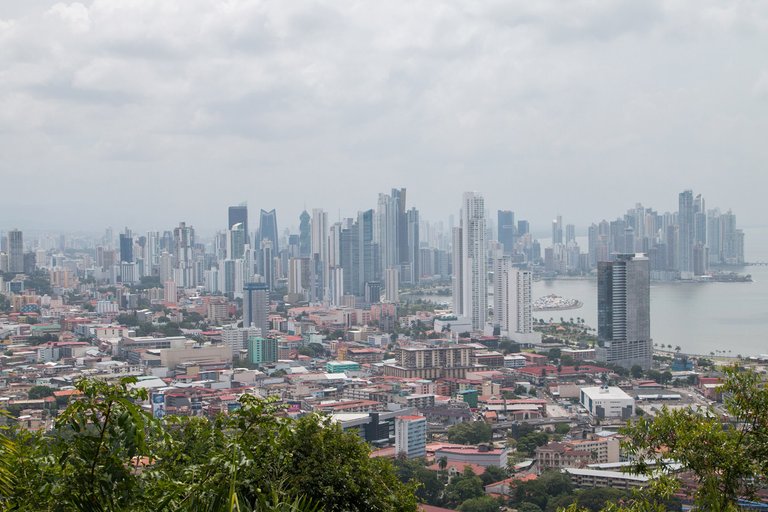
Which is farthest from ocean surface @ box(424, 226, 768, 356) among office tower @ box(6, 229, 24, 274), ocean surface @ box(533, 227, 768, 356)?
office tower @ box(6, 229, 24, 274)

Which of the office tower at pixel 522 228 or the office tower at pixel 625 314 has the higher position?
the office tower at pixel 522 228

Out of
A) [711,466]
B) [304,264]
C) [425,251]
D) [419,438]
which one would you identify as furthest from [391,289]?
[711,466]

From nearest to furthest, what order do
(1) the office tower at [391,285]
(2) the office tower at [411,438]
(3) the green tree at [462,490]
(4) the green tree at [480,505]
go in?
(4) the green tree at [480,505], (3) the green tree at [462,490], (2) the office tower at [411,438], (1) the office tower at [391,285]

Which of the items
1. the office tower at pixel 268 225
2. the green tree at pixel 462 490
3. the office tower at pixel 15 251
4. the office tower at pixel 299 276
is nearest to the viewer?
the green tree at pixel 462 490

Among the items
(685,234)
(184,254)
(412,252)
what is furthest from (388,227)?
(685,234)

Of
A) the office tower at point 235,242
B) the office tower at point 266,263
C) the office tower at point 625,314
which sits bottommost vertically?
the office tower at point 625,314

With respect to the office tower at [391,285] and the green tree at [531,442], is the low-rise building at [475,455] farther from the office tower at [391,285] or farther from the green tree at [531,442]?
the office tower at [391,285]

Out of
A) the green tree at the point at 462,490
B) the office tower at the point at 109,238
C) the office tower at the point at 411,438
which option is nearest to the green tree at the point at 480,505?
the green tree at the point at 462,490
